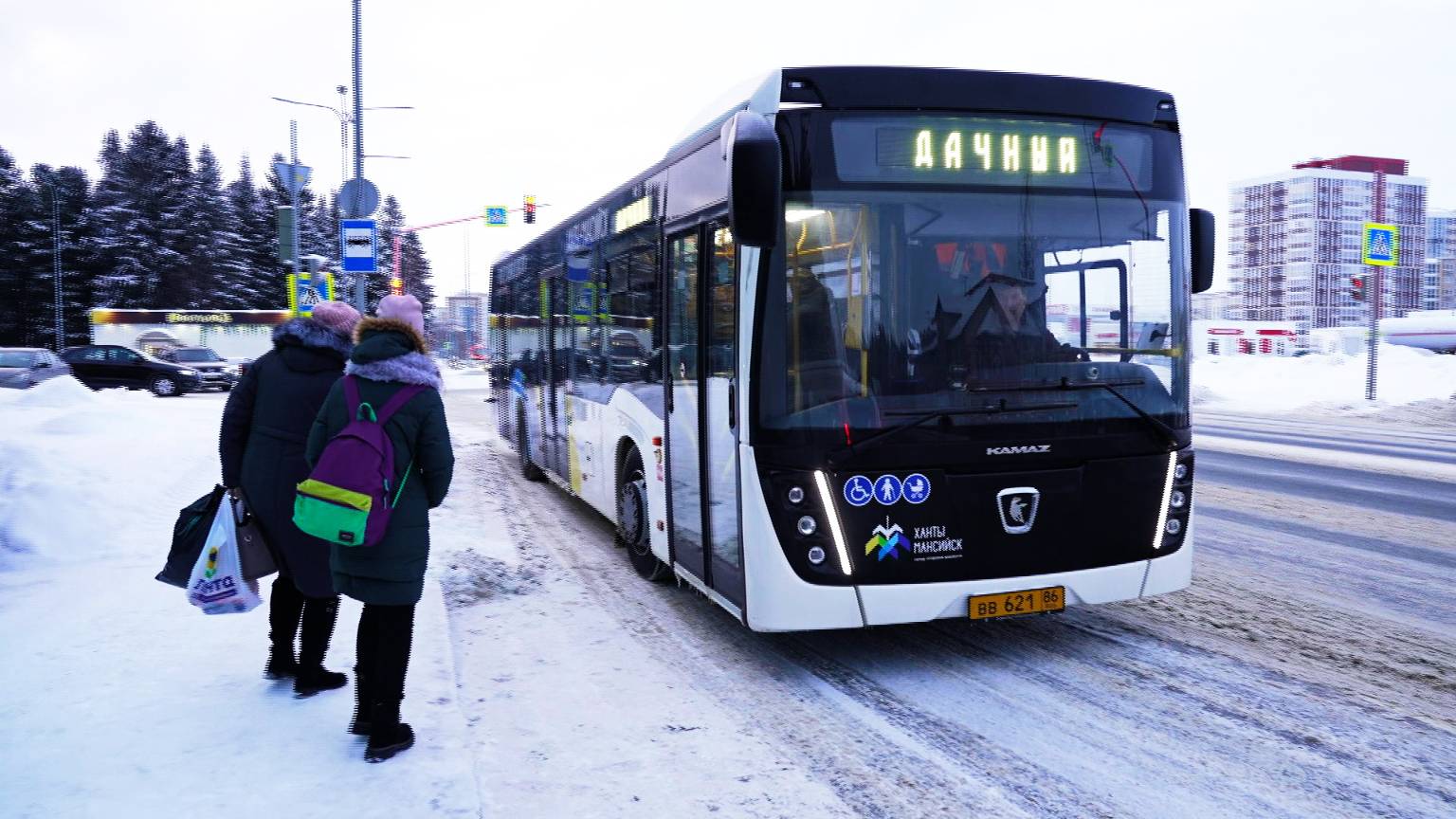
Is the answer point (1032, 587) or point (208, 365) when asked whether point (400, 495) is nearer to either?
point (1032, 587)

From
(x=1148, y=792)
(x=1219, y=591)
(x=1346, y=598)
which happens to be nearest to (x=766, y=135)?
(x=1148, y=792)

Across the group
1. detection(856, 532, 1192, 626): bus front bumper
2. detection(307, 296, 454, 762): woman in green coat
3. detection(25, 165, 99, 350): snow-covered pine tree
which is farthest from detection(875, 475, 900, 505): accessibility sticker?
detection(25, 165, 99, 350): snow-covered pine tree

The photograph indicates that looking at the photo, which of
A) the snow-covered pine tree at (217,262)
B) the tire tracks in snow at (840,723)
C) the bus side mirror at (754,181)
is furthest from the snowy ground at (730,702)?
the snow-covered pine tree at (217,262)

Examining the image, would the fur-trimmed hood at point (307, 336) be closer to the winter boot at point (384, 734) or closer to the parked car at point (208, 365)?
the winter boot at point (384, 734)

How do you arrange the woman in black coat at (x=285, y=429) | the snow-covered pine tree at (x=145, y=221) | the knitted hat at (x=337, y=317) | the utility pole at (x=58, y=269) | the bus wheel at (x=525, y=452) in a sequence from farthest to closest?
the snow-covered pine tree at (x=145, y=221) < the utility pole at (x=58, y=269) < the bus wheel at (x=525, y=452) < the knitted hat at (x=337, y=317) < the woman in black coat at (x=285, y=429)

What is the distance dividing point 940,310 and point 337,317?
9.31ft

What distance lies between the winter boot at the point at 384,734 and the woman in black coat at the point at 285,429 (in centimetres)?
79

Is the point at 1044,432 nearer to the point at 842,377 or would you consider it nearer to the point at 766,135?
the point at 842,377

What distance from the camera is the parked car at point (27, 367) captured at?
28.7 meters

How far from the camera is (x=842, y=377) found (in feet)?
16.0

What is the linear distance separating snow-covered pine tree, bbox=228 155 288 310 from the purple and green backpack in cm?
7602

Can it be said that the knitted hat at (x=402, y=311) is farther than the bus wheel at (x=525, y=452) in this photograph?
No

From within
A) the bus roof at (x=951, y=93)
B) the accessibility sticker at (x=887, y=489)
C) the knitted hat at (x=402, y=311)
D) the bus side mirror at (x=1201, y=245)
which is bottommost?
the accessibility sticker at (x=887, y=489)

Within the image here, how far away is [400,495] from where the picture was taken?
397 cm
